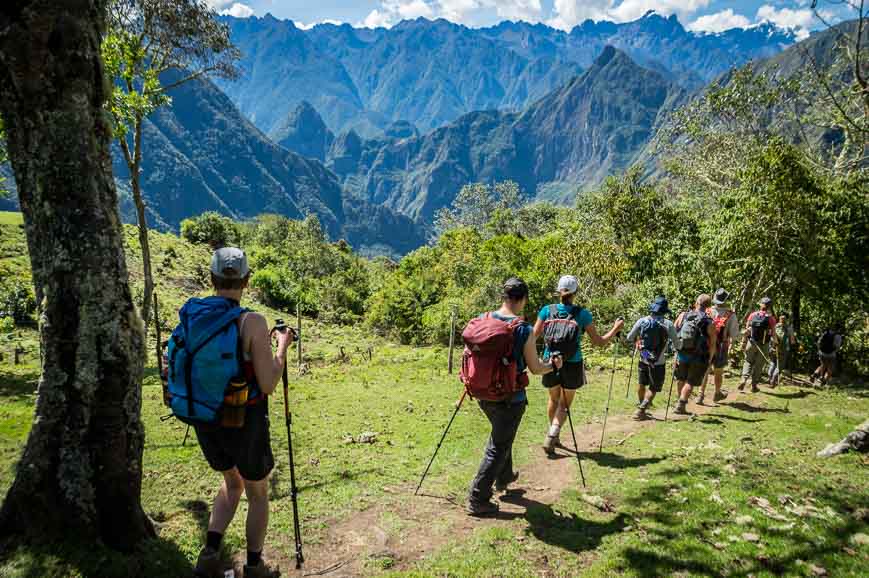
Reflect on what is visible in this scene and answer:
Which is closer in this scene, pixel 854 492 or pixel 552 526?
pixel 552 526

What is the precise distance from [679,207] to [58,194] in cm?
3342

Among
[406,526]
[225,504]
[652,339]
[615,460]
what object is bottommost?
[406,526]

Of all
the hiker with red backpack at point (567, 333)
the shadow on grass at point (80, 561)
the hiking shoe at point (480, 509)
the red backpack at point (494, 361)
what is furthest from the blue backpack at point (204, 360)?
the hiker with red backpack at point (567, 333)

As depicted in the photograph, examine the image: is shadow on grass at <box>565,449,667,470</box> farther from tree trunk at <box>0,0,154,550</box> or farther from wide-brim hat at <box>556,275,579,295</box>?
tree trunk at <box>0,0,154,550</box>

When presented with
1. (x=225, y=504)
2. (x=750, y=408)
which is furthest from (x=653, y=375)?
(x=225, y=504)

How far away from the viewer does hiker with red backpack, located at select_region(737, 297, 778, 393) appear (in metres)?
14.8

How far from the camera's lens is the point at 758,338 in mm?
14828

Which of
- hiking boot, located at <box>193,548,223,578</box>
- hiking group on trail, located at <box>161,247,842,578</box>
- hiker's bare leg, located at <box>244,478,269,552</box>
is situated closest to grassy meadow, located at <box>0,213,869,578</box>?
hiking boot, located at <box>193,548,223,578</box>

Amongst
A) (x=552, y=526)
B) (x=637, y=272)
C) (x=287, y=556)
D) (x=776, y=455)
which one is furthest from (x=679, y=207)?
(x=287, y=556)

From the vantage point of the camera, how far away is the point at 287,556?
523 centimetres

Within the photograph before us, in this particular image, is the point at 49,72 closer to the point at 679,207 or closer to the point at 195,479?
the point at 195,479

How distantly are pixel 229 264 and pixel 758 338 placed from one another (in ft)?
51.5

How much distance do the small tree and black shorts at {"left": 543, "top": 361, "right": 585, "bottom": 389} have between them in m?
13.7

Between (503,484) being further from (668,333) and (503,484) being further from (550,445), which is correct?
(668,333)
